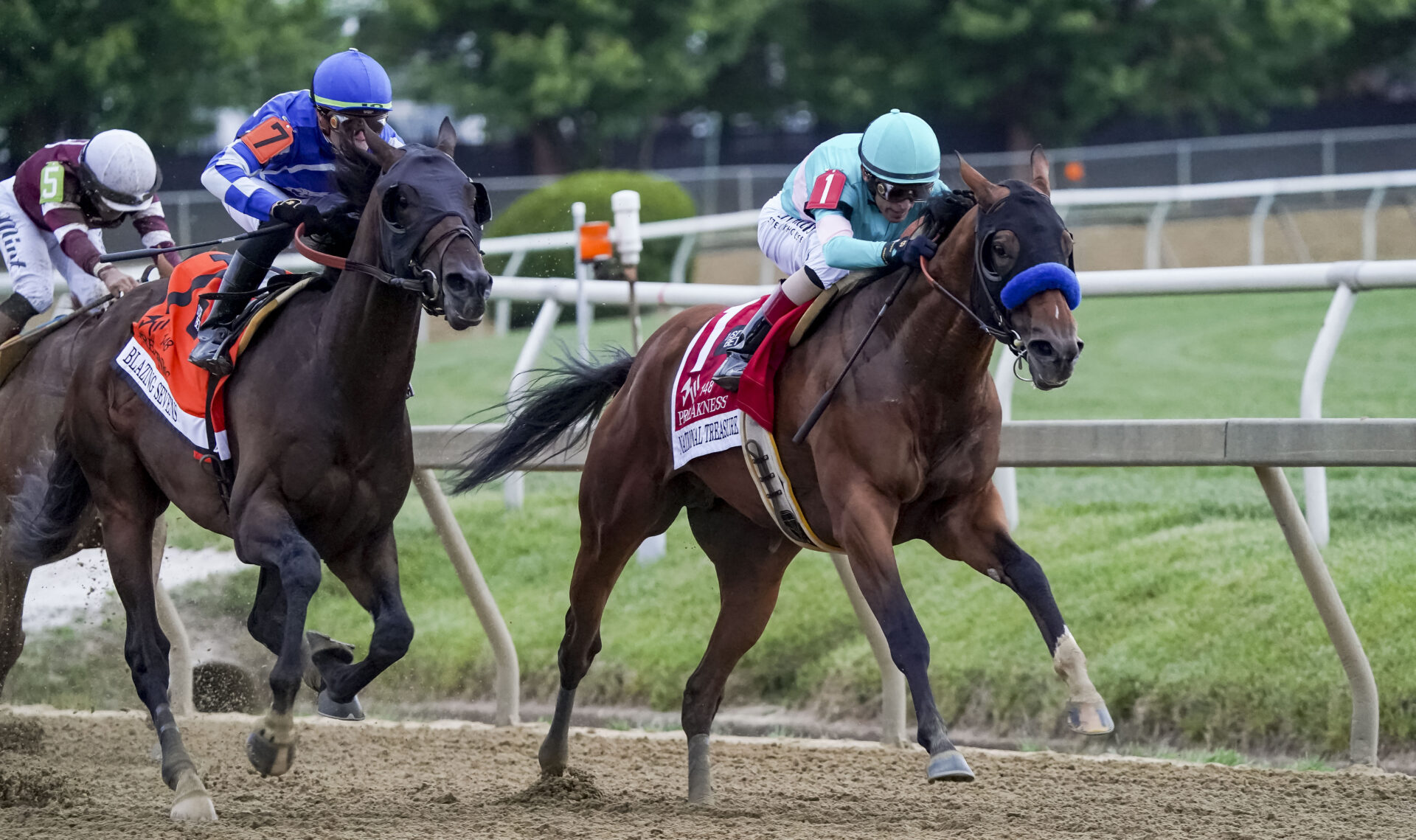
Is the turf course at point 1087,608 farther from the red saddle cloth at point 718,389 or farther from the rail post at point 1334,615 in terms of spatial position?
the red saddle cloth at point 718,389

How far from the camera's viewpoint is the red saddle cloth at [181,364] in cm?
477

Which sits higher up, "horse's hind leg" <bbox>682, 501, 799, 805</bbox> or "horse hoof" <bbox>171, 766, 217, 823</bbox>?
"horse's hind leg" <bbox>682, 501, 799, 805</bbox>

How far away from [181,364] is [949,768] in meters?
2.63

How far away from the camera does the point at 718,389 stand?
4.84m

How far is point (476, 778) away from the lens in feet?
16.9

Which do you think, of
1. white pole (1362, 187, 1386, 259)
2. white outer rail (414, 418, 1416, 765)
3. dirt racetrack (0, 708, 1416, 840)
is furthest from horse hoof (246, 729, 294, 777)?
white pole (1362, 187, 1386, 259)

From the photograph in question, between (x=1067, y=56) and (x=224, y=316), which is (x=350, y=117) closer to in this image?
(x=224, y=316)

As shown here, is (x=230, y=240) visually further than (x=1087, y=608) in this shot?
No

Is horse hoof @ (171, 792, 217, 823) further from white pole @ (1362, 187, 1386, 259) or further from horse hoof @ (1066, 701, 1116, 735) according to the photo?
white pole @ (1362, 187, 1386, 259)

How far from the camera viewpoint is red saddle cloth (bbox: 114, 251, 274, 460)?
188 inches

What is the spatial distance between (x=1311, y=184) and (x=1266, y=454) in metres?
9.51

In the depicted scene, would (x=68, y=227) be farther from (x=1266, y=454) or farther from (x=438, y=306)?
(x=1266, y=454)

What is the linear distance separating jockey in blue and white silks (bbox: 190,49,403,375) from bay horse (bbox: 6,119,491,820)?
0.47ft

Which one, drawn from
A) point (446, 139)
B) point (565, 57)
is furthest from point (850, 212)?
point (565, 57)
